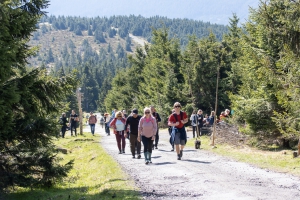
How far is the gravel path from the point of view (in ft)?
26.2

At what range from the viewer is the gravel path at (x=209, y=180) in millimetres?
7996

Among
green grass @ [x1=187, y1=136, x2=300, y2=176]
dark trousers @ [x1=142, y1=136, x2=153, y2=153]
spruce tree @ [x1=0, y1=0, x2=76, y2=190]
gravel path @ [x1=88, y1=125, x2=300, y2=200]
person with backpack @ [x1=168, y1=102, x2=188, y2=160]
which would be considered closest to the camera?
gravel path @ [x1=88, y1=125, x2=300, y2=200]

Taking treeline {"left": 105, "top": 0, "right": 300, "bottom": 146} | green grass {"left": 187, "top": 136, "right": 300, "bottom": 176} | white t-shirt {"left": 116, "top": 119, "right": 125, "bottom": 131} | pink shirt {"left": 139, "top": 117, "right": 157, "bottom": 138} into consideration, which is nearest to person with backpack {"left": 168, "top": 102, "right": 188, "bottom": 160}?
pink shirt {"left": 139, "top": 117, "right": 157, "bottom": 138}

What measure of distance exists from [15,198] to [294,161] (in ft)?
27.1

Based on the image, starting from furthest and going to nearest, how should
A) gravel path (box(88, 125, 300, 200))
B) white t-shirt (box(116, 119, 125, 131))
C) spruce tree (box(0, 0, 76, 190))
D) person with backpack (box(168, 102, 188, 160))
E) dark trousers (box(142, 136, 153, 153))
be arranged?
white t-shirt (box(116, 119, 125, 131)) < person with backpack (box(168, 102, 188, 160)) < dark trousers (box(142, 136, 153, 153)) < spruce tree (box(0, 0, 76, 190)) < gravel path (box(88, 125, 300, 200))

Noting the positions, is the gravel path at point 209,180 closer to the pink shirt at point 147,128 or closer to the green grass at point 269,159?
the green grass at point 269,159

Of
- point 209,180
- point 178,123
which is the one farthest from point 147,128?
point 209,180

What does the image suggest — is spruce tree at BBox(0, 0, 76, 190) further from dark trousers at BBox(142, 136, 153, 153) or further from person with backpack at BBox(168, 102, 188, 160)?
person with backpack at BBox(168, 102, 188, 160)

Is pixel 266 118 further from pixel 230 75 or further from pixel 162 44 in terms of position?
pixel 162 44

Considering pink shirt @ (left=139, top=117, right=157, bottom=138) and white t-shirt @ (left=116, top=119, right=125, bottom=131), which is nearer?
pink shirt @ (left=139, top=117, right=157, bottom=138)

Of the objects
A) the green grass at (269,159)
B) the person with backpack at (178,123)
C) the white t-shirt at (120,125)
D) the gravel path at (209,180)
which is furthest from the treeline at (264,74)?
the white t-shirt at (120,125)

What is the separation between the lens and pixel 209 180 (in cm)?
938

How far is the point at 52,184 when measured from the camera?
11.1 metres

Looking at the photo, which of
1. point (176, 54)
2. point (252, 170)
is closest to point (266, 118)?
point (252, 170)
